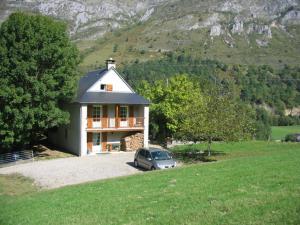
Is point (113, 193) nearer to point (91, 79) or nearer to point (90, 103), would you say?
point (90, 103)

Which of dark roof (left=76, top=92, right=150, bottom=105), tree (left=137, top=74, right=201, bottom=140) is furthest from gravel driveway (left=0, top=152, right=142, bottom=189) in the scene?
tree (left=137, top=74, right=201, bottom=140)

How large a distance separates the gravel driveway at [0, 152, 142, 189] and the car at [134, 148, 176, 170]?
854 millimetres

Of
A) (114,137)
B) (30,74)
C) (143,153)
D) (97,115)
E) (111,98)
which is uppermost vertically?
(30,74)

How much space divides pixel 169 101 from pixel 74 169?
17.6 meters

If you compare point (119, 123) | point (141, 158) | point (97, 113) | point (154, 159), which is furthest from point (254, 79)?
point (154, 159)

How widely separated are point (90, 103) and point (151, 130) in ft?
36.3

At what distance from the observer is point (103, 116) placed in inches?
1623

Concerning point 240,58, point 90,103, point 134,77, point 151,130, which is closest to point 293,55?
point 240,58

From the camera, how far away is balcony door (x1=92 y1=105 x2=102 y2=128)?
4034 centimetres

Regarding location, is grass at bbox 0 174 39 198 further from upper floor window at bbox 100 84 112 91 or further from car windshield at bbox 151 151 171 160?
upper floor window at bbox 100 84 112 91

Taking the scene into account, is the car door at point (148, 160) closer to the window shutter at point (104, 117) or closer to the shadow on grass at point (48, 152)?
the window shutter at point (104, 117)

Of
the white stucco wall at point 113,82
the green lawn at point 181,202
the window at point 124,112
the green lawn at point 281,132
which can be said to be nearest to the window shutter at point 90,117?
the white stucco wall at point 113,82

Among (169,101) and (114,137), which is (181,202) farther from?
(169,101)

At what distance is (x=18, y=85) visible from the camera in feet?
115
